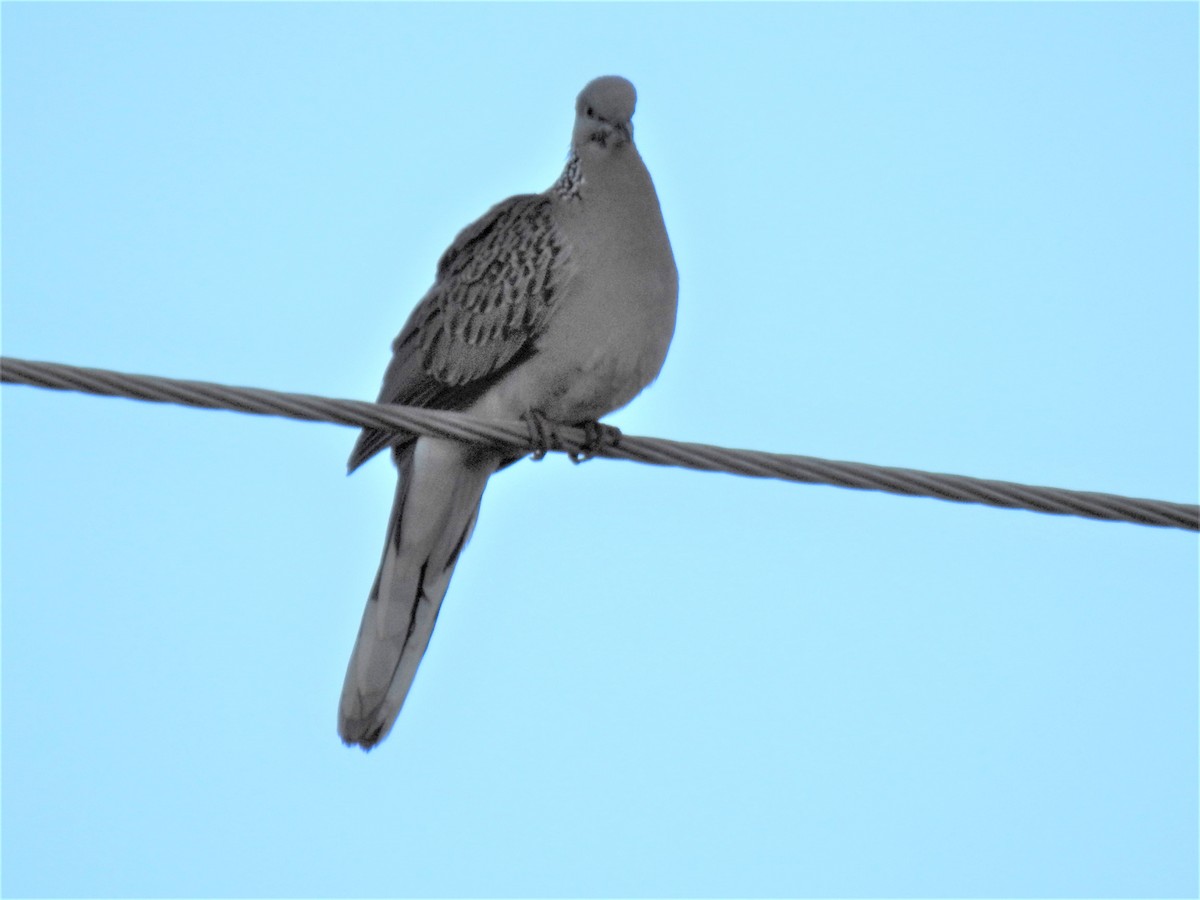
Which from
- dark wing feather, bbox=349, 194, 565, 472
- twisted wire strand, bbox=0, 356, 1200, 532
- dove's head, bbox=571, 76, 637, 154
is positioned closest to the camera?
twisted wire strand, bbox=0, 356, 1200, 532

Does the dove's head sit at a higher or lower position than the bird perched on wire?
higher

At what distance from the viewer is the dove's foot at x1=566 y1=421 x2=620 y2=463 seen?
4.70m

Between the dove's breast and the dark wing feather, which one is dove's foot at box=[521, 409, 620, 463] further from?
the dark wing feather

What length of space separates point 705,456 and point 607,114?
6.79 feet

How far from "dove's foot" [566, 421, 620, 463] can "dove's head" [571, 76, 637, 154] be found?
106cm

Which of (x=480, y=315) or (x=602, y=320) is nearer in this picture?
(x=602, y=320)

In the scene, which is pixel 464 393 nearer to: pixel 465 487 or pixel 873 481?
pixel 465 487

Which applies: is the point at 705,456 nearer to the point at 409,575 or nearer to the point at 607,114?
the point at 409,575

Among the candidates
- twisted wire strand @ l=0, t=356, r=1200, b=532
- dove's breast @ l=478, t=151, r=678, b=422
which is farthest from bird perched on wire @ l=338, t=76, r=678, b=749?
twisted wire strand @ l=0, t=356, r=1200, b=532

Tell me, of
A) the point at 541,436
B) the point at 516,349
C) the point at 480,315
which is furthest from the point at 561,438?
the point at 480,315

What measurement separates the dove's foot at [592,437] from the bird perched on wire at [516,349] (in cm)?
5

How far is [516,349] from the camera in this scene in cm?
516

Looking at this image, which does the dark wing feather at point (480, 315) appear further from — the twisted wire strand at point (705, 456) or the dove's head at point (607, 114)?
the twisted wire strand at point (705, 456)

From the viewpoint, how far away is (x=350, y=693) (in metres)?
5.20
